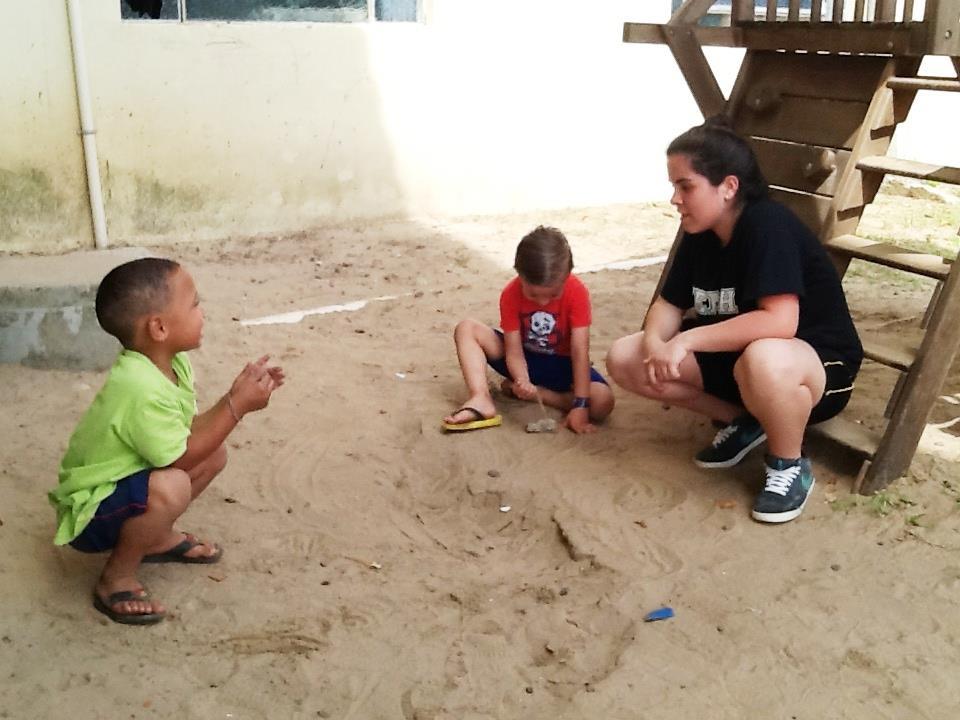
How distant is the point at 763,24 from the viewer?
12.9 ft

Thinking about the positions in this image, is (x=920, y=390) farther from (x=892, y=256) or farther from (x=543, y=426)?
(x=543, y=426)

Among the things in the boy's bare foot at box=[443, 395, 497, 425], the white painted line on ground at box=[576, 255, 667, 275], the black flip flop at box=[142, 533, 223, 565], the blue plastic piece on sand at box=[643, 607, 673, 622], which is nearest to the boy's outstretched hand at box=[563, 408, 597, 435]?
the boy's bare foot at box=[443, 395, 497, 425]

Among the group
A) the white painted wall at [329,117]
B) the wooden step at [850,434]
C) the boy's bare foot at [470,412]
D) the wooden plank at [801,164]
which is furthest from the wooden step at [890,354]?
the white painted wall at [329,117]

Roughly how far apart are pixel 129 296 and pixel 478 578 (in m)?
1.29

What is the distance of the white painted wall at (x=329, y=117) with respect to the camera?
620cm

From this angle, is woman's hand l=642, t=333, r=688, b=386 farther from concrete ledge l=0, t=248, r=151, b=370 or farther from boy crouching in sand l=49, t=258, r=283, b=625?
concrete ledge l=0, t=248, r=151, b=370

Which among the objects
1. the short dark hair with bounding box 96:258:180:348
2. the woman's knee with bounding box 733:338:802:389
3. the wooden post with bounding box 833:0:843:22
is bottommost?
the woman's knee with bounding box 733:338:802:389

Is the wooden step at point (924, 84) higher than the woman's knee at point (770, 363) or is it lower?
higher

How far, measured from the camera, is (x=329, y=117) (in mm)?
7141

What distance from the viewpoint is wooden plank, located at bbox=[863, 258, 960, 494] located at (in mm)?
3052

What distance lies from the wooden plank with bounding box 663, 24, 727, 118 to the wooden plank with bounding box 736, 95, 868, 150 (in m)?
0.16

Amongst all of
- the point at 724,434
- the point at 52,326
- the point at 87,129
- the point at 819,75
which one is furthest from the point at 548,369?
the point at 87,129

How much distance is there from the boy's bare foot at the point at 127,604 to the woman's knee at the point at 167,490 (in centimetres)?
26

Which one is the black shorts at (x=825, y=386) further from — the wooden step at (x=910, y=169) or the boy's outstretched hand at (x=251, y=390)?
the boy's outstretched hand at (x=251, y=390)
